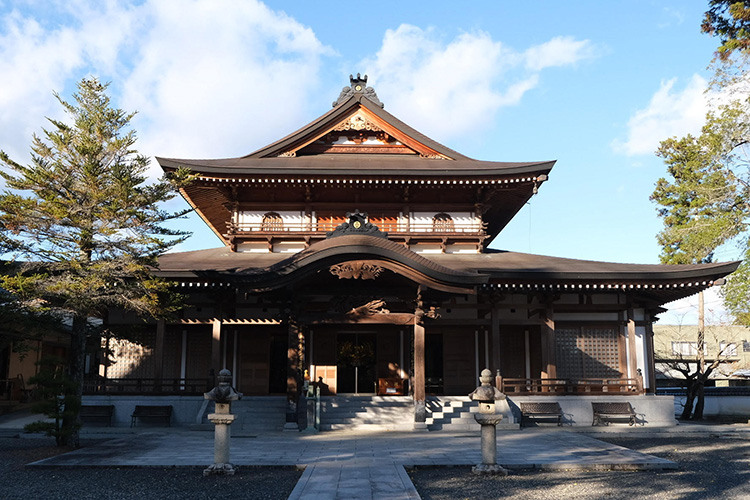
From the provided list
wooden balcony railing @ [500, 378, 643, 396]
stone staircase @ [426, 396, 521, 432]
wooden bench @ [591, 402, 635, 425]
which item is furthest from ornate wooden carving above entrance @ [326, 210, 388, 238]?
wooden bench @ [591, 402, 635, 425]

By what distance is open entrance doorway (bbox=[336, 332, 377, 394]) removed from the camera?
20.6 meters

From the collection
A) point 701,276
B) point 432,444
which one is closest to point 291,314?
point 432,444

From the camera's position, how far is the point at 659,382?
3662cm

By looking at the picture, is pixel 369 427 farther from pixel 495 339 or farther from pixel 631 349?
pixel 631 349

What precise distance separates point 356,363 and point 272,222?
583 centimetres

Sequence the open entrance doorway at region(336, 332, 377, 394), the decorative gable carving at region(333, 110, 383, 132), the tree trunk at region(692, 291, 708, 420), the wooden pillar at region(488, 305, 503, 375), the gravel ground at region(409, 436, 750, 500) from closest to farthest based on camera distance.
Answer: the gravel ground at region(409, 436, 750, 500)
the wooden pillar at region(488, 305, 503, 375)
the open entrance doorway at region(336, 332, 377, 394)
the decorative gable carving at region(333, 110, 383, 132)
the tree trunk at region(692, 291, 708, 420)

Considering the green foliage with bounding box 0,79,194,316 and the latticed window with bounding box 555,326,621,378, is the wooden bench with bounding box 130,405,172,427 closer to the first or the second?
the green foliage with bounding box 0,79,194,316

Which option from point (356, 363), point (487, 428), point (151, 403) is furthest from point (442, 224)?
point (487, 428)

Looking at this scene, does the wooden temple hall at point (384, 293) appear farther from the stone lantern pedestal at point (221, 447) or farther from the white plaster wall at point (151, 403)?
the stone lantern pedestal at point (221, 447)

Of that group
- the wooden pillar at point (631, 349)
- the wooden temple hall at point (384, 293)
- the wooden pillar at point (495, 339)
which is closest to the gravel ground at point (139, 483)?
the wooden temple hall at point (384, 293)

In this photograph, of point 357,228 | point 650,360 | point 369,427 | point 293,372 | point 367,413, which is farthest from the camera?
point 650,360

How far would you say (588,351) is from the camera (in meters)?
19.7

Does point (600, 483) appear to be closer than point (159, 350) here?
Yes

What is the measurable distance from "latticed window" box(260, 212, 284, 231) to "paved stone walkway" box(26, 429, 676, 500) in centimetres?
813
